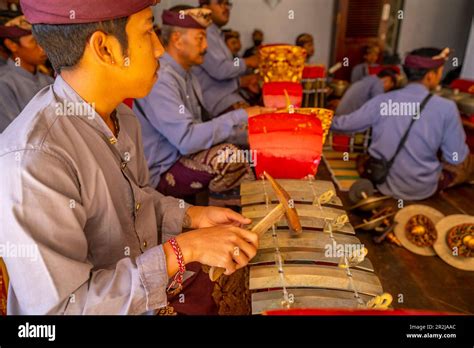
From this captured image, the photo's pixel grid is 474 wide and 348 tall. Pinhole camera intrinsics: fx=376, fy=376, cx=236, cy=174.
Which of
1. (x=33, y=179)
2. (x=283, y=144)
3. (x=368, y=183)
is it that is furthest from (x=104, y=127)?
(x=368, y=183)

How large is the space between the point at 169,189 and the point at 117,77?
129 cm

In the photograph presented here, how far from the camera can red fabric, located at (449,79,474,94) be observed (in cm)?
288

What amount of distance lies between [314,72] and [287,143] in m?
2.04

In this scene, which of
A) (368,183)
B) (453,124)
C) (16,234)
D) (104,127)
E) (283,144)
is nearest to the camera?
(16,234)

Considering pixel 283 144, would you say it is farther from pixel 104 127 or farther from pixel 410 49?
pixel 410 49

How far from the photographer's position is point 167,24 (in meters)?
2.13

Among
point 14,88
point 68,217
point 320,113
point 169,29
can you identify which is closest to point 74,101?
point 68,217

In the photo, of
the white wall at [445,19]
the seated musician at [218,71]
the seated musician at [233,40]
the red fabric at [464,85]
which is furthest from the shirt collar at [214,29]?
the red fabric at [464,85]

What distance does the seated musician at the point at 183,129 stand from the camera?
1.94m

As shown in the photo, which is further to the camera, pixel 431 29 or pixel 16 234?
pixel 431 29

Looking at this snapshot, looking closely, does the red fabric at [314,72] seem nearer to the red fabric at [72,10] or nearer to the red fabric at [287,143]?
the red fabric at [287,143]

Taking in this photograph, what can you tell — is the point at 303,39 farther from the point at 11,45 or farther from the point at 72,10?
the point at 72,10

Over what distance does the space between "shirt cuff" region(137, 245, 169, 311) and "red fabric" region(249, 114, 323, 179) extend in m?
0.80

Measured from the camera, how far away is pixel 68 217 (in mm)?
720
